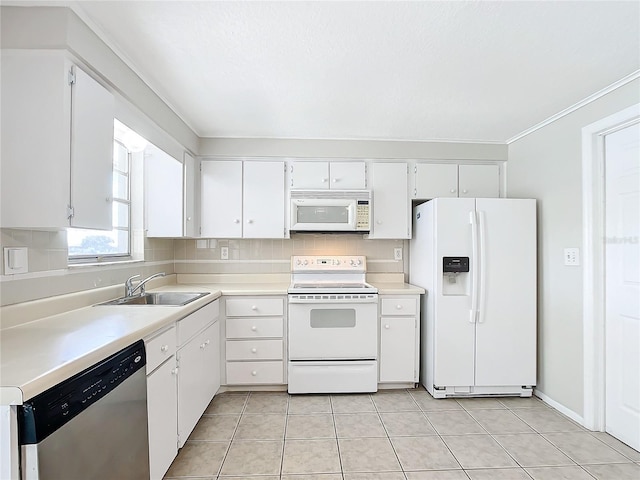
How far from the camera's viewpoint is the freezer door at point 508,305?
2.85m

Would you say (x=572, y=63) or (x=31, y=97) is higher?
(x=572, y=63)

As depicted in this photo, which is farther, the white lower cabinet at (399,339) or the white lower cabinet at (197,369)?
the white lower cabinet at (399,339)

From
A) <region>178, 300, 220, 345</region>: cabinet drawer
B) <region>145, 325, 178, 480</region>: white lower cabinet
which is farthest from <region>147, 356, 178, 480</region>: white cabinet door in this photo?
<region>178, 300, 220, 345</region>: cabinet drawer

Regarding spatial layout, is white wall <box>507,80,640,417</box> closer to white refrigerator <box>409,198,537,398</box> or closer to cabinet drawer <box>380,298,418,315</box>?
white refrigerator <box>409,198,537,398</box>

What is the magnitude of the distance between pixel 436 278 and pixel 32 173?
2669 millimetres

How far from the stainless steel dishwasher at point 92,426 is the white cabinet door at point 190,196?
1673 mm

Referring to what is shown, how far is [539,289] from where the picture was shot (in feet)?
9.53

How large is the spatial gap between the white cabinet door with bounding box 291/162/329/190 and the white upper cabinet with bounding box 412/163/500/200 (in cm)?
88

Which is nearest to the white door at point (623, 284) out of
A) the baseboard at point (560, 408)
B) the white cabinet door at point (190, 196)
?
the baseboard at point (560, 408)

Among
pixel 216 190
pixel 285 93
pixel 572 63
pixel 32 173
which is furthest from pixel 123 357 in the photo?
pixel 572 63

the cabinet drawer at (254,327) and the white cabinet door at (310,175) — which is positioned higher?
the white cabinet door at (310,175)

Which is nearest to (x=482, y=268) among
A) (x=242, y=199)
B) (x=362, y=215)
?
(x=362, y=215)

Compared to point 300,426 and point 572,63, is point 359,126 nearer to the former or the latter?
point 572,63

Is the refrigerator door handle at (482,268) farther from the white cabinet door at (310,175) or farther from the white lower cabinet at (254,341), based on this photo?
the white lower cabinet at (254,341)
